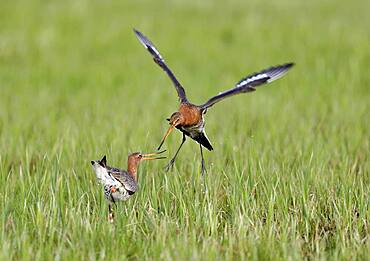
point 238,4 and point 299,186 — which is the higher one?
point 238,4

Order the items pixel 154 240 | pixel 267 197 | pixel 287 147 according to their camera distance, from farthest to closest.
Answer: pixel 287 147, pixel 267 197, pixel 154 240

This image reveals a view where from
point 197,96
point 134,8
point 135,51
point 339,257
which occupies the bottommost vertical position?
point 339,257

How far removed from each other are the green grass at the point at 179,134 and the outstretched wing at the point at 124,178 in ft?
0.47

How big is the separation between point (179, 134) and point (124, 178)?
2859 mm

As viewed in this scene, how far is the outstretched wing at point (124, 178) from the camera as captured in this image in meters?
3.78

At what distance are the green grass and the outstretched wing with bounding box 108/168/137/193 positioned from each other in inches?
5.6

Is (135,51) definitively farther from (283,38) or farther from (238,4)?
(238,4)

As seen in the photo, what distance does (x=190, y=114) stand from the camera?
4.28m

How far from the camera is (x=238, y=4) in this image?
15.3 m

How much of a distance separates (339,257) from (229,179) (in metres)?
1.15

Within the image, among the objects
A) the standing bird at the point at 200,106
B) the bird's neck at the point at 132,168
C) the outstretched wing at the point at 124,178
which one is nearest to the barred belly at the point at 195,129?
the standing bird at the point at 200,106

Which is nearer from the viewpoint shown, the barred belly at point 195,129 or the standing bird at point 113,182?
the standing bird at point 113,182

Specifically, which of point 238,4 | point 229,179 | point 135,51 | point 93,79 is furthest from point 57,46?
point 229,179

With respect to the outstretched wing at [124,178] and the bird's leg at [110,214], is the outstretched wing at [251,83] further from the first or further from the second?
the bird's leg at [110,214]
